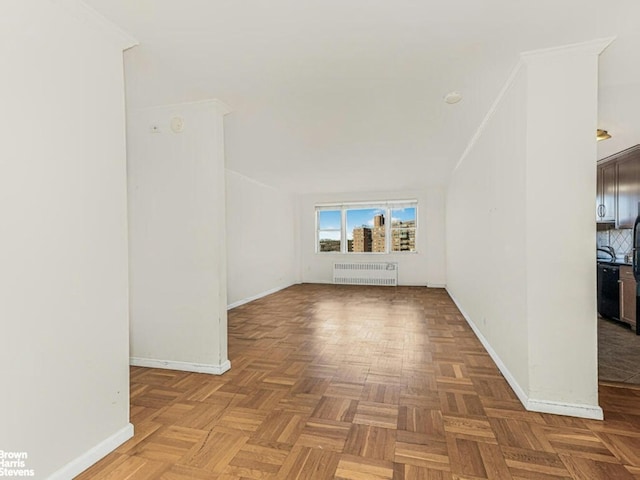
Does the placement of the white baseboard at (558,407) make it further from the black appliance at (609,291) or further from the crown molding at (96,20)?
the crown molding at (96,20)

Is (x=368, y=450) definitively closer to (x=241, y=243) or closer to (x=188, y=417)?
(x=188, y=417)

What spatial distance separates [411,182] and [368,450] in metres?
5.67

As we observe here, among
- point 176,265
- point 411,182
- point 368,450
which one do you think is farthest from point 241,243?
point 368,450

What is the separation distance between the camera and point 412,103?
2779 millimetres

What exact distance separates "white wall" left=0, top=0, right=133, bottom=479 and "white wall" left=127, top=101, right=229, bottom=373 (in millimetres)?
922

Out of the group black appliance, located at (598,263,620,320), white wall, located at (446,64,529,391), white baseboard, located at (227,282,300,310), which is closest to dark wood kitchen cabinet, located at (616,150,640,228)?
black appliance, located at (598,263,620,320)

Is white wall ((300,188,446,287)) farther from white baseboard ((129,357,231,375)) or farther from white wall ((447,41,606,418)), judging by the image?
white baseboard ((129,357,231,375))

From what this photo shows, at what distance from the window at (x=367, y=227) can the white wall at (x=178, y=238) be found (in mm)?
5458

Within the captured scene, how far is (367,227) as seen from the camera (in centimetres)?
804

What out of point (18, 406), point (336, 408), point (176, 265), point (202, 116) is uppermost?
point (202, 116)

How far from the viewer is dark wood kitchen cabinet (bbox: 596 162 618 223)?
440 cm

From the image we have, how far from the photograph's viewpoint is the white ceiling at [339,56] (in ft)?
5.45

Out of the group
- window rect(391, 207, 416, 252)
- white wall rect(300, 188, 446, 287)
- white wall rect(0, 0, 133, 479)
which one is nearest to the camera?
white wall rect(0, 0, 133, 479)

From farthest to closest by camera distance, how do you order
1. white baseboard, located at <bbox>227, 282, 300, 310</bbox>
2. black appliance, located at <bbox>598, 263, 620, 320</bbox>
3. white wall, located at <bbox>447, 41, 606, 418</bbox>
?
1. white baseboard, located at <bbox>227, 282, 300, 310</bbox>
2. black appliance, located at <bbox>598, 263, 620, 320</bbox>
3. white wall, located at <bbox>447, 41, 606, 418</bbox>
